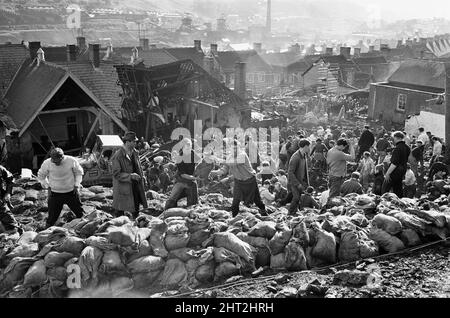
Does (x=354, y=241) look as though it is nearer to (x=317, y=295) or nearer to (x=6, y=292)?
(x=317, y=295)

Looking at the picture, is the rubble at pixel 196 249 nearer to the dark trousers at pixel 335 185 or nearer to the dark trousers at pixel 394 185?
the dark trousers at pixel 394 185

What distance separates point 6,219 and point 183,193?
3.08m

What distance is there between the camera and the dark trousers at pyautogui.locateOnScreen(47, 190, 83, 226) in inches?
321

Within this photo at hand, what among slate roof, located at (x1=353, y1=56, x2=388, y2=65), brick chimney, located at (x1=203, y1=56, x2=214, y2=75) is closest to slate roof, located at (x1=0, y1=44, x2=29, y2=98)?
brick chimney, located at (x1=203, y1=56, x2=214, y2=75)

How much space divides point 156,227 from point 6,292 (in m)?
2.03

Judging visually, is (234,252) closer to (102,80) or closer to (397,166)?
(397,166)

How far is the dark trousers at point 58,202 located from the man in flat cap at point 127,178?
0.73 m

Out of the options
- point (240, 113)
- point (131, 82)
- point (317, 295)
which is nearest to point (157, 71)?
point (131, 82)

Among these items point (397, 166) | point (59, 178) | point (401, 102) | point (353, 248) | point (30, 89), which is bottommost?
point (353, 248)

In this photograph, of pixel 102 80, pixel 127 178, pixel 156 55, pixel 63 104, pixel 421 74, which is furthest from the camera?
pixel 156 55

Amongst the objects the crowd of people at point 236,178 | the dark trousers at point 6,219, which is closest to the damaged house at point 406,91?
the crowd of people at point 236,178

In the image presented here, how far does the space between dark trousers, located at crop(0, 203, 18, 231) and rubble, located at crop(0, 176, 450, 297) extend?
0.77 meters

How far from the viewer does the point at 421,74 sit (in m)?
32.3

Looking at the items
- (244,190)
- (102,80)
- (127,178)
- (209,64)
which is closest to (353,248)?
(244,190)
